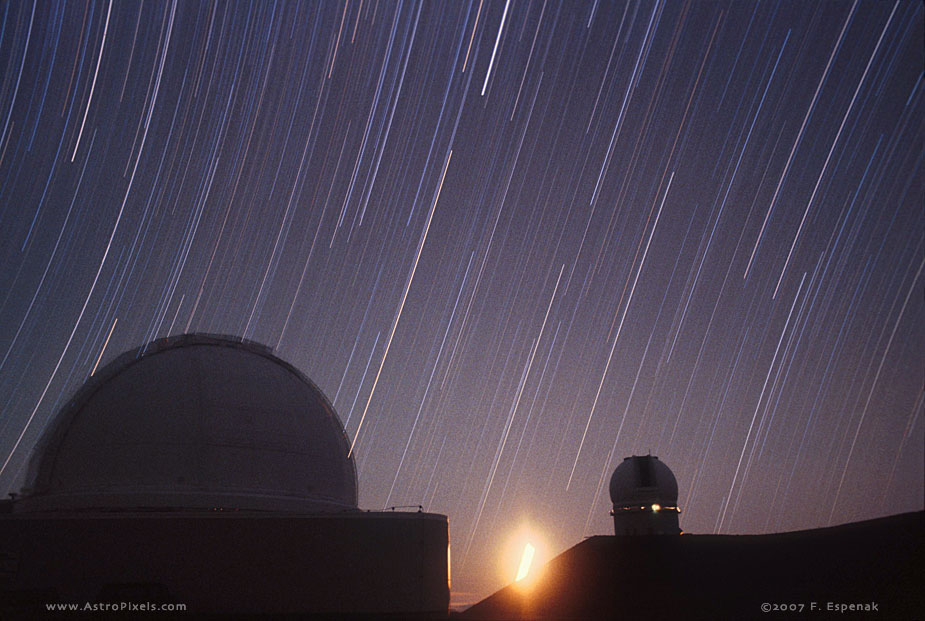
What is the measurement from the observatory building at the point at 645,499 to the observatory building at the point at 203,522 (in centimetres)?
1448

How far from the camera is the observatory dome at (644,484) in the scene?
87.3 ft

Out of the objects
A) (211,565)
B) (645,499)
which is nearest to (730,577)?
(645,499)

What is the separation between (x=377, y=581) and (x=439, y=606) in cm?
166

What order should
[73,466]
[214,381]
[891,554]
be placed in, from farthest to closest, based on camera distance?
[214,381]
[73,466]
[891,554]

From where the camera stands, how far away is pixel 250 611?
45.7 ft

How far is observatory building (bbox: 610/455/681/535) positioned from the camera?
26359 millimetres

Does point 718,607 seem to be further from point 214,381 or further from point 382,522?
point 214,381

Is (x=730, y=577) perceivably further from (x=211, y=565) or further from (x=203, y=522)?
(x=203, y=522)

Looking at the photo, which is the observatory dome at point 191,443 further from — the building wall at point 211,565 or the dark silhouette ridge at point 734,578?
the dark silhouette ridge at point 734,578

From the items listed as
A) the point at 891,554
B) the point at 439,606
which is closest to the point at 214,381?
the point at 439,606

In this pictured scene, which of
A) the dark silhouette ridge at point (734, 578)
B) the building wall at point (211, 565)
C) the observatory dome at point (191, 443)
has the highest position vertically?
the observatory dome at point (191, 443)

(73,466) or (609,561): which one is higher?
(73,466)

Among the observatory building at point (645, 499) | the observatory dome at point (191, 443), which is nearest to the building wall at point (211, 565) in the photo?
the observatory dome at point (191, 443)

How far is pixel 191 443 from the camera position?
15.5 meters
